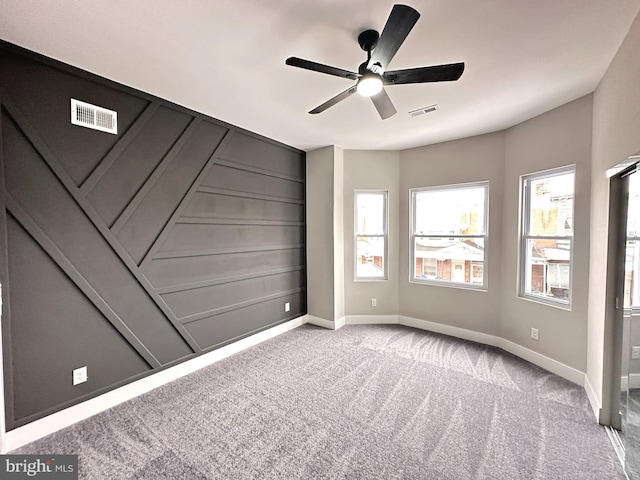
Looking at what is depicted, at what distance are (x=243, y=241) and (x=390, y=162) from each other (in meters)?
2.62

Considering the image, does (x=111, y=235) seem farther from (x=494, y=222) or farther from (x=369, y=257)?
(x=494, y=222)

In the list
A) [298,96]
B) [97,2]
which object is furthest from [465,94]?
[97,2]

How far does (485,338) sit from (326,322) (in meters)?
2.23

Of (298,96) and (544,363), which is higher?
(298,96)

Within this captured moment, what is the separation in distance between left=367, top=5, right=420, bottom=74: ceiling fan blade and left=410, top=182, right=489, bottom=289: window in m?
2.74

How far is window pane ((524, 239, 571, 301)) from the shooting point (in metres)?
2.90

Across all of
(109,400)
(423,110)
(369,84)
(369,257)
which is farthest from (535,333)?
(109,400)

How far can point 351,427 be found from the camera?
6.84 feet

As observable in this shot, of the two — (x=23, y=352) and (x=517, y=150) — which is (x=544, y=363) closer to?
(x=517, y=150)

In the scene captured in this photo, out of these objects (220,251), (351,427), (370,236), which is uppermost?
(370,236)

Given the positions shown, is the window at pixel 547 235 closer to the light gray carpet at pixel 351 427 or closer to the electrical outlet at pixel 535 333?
the electrical outlet at pixel 535 333

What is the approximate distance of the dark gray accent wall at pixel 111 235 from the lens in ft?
6.28

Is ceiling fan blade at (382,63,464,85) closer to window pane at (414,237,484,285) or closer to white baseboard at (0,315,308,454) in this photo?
window pane at (414,237,484,285)

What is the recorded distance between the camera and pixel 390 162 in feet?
14.3
